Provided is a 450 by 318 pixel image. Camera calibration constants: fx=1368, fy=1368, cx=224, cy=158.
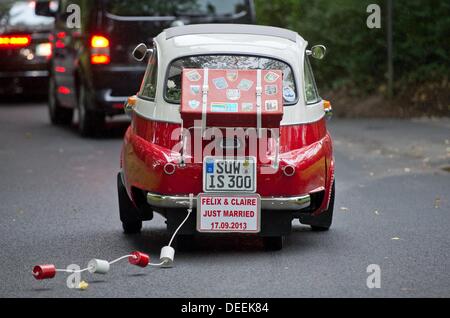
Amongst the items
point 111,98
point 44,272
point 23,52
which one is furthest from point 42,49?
point 44,272

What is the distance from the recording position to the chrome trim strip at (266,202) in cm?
937

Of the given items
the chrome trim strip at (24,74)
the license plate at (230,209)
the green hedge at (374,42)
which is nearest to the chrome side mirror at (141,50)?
the license plate at (230,209)

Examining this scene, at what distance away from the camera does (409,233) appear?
10.6 m

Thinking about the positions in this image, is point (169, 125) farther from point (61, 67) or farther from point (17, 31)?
point (17, 31)

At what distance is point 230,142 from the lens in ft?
30.8

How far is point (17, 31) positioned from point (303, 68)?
1545 centimetres

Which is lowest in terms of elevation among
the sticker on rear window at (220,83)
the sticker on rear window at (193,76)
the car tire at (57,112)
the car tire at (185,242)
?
the car tire at (57,112)

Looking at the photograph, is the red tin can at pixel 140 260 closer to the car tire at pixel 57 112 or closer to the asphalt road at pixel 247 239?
the asphalt road at pixel 247 239

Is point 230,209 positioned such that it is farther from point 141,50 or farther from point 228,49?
point 141,50

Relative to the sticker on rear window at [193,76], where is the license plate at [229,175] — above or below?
below

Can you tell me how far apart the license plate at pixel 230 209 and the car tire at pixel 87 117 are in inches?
376

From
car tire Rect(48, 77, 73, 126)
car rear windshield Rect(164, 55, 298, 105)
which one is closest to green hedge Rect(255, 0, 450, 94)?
car tire Rect(48, 77, 73, 126)

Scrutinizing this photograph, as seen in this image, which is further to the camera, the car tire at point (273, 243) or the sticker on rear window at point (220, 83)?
the car tire at point (273, 243)

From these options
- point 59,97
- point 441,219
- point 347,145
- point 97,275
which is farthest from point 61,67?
point 97,275
